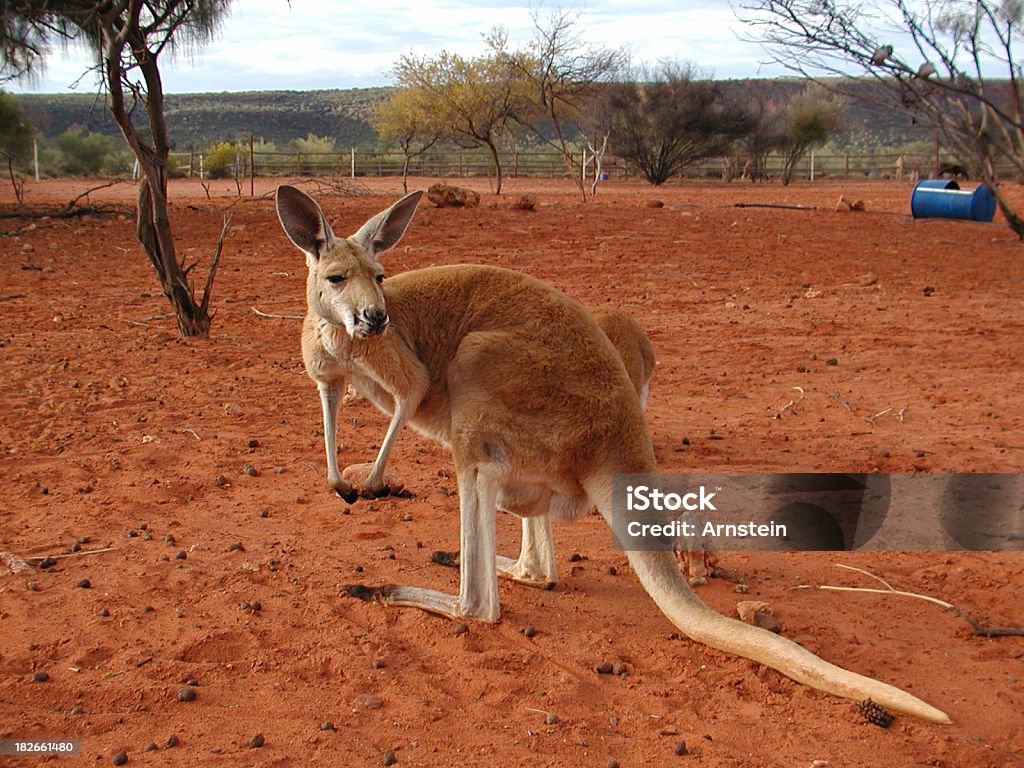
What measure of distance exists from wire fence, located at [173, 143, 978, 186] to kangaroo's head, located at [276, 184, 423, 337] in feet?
92.1

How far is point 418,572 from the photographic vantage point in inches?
151

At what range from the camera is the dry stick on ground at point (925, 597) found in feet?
10.8

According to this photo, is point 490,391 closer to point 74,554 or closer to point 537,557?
point 537,557

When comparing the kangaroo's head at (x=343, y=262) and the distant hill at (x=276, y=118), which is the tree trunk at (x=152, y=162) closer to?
the kangaroo's head at (x=343, y=262)

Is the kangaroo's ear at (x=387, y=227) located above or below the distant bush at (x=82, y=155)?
below

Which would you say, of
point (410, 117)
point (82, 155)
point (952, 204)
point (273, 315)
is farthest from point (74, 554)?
point (82, 155)

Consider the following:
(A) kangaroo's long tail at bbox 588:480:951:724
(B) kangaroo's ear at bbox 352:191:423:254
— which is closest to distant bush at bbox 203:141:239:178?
(B) kangaroo's ear at bbox 352:191:423:254

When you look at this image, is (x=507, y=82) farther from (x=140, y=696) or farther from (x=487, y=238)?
(x=140, y=696)

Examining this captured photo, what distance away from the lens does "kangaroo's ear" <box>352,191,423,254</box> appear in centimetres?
365

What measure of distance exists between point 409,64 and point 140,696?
3210cm

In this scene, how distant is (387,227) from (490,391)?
851 millimetres

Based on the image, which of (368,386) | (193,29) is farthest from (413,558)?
(193,29)

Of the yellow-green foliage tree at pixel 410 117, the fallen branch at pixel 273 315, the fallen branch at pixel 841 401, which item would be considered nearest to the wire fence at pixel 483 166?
the yellow-green foliage tree at pixel 410 117

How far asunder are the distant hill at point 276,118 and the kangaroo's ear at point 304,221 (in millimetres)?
54304
